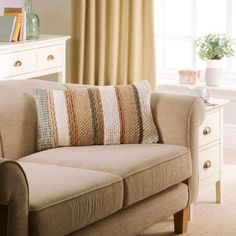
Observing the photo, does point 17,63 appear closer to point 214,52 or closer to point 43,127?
point 43,127

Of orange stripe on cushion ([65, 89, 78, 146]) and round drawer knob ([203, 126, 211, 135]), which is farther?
round drawer knob ([203, 126, 211, 135])

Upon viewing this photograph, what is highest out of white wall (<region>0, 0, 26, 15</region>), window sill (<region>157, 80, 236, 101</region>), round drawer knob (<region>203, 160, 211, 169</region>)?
white wall (<region>0, 0, 26, 15</region>)

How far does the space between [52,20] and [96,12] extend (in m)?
0.37

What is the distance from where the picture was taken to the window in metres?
6.14

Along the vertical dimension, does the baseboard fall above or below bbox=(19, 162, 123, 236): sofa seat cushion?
below

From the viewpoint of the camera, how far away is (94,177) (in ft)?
10.8

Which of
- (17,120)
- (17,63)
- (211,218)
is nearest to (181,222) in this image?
(211,218)

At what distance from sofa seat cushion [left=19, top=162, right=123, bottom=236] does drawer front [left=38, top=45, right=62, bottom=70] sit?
1794mm

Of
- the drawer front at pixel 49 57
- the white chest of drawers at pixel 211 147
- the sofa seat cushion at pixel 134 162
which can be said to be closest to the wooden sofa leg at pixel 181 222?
the sofa seat cushion at pixel 134 162

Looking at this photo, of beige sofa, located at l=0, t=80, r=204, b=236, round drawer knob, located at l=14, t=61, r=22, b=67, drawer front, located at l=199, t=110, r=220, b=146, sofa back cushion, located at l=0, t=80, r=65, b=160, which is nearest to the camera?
beige sofa, located at l=0, t=80, r=204, b=236

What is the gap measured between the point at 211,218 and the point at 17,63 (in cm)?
165

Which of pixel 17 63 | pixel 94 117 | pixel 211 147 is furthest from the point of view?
pixel 17 63

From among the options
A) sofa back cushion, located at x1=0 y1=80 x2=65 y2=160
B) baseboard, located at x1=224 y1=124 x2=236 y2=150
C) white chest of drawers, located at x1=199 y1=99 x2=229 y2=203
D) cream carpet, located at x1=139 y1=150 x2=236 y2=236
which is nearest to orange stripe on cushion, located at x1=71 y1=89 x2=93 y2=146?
sofa back cushion, located at x1=0 y1=80 x2=65 y2=160

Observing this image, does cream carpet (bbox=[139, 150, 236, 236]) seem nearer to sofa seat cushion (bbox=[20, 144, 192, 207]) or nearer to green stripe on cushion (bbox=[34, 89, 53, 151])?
sofa seat cushion (bbox=[20, 144, 192, 207])
